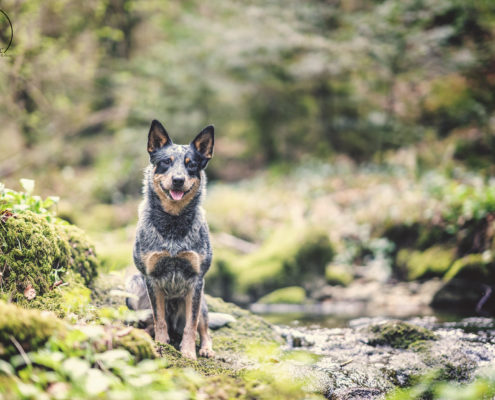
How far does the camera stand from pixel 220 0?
48.1 feet

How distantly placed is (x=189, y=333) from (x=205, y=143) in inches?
70.6

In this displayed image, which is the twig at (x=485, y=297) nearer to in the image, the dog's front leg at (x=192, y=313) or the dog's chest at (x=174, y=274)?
the dog's front leg at (x=192, y=313)

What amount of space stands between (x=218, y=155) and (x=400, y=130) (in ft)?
25.1

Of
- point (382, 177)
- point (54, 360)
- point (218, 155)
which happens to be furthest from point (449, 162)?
point (54, 360)

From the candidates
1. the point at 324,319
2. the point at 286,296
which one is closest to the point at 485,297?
the point at 324,319

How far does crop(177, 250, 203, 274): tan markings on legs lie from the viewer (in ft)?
11.7

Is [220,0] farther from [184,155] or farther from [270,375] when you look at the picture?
[270,375]

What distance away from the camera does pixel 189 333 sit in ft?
11.7

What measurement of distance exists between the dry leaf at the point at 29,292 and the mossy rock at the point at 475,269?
629 cm

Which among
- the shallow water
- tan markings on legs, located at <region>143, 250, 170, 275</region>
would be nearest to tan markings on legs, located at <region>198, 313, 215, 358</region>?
tan markings on legs, located at <region>143, 250, 170, 275</region>

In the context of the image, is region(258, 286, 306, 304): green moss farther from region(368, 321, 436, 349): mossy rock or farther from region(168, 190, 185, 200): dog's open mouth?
region(168, 190, 185, 200): dog's open mouth

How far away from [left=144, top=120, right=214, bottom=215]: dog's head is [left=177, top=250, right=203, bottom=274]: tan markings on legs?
1.35ft

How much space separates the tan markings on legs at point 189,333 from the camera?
3.47 meters

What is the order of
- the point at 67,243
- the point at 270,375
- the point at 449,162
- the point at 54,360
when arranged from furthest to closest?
the point at 449,162 → the point at 67,243 → the point at 270,375 → the point at 54,360
